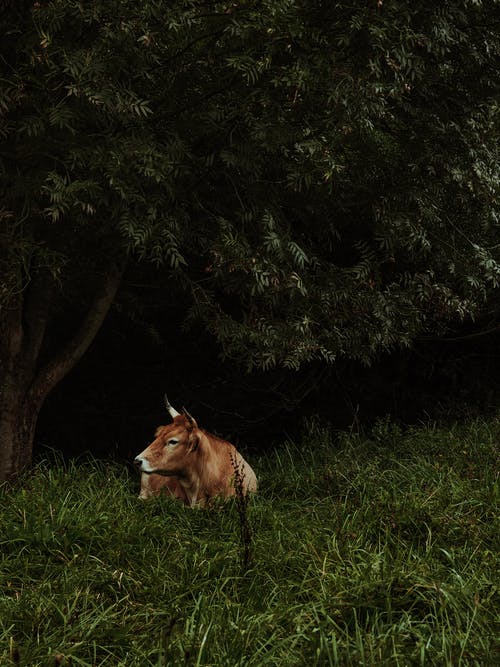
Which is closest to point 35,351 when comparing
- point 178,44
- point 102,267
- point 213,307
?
point 102,267

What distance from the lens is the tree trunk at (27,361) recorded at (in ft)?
23.6

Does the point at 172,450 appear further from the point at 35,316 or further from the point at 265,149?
the point at 265,149

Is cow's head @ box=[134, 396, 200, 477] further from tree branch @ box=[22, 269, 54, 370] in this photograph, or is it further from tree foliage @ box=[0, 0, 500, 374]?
tree branch @ box=[22, 269, 54, 370]

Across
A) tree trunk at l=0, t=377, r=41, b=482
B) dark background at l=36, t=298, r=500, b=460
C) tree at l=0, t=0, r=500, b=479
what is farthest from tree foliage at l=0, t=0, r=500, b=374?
dark background at l=36, t=298, r=500, b=460

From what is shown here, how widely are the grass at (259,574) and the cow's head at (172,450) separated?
1.03 ft

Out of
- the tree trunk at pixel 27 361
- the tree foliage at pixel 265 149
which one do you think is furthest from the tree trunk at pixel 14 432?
the tree foliage at pixel 265 149

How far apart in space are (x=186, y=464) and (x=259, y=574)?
1.76 m

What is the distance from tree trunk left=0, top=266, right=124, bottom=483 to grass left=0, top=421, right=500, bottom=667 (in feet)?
1.93

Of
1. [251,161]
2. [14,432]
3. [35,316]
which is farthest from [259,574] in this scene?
[35,316]

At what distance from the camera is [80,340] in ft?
25.1

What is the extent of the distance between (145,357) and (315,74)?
696 cm

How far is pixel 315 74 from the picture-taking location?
215 inches

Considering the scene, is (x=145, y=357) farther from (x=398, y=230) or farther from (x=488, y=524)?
(x=488, y=524)

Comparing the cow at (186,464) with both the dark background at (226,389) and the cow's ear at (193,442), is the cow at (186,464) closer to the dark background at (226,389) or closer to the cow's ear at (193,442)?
the cow's ear at (193,442)
